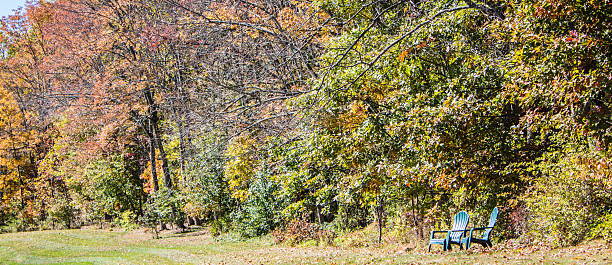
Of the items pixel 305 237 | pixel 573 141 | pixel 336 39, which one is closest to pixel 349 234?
pixel 305 237

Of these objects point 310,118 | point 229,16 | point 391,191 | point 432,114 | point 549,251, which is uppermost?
point 229,16

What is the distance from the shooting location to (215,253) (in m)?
14.8

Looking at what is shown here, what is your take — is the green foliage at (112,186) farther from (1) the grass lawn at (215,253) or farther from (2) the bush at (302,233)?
(2) the bush at (302,233)

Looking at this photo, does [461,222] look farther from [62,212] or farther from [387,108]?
[62,212]

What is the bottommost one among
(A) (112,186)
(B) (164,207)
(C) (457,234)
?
(C) (457,234)

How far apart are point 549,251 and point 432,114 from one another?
12.1 ft

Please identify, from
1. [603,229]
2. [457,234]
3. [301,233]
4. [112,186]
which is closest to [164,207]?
[112,186]

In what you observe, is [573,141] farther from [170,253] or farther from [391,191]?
[170,253]

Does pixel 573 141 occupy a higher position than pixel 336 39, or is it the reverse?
pixel 336 39

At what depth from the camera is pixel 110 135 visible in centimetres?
2388

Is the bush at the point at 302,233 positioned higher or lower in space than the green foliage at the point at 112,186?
lower

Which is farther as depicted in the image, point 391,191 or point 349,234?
point 349,234

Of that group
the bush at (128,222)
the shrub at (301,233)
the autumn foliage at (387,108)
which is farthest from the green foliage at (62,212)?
the shrub at (301,233)

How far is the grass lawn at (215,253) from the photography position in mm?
8164
